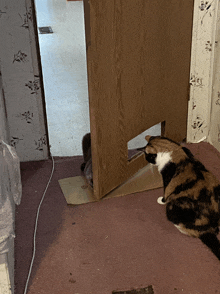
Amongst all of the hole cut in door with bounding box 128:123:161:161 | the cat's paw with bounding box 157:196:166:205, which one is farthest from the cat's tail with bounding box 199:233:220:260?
the hole cut in door with bounding box 128:123:161:161

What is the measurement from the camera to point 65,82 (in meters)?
3.51

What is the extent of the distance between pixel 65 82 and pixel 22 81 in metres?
1.52

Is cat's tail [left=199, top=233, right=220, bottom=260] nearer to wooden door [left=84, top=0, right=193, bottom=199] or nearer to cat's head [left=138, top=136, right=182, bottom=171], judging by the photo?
cat's head [left=138, top=136, right=182, bottom=171]

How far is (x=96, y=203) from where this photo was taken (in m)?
1.89

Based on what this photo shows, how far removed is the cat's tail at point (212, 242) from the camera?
1437 mm

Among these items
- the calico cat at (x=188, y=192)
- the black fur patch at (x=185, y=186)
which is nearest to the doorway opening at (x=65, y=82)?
the calico cat at (x=188, y=192)

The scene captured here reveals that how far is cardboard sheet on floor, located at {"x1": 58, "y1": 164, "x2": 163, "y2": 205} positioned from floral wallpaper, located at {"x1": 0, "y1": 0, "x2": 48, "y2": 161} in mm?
355

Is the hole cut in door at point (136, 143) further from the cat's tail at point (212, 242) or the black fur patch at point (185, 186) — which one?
the cat's tail at point (212, 242)

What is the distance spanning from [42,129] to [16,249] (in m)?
0.84

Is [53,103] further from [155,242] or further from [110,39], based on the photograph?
[155,242]

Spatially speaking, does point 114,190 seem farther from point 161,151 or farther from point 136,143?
point 136,143

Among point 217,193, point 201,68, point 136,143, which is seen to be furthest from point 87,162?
point 201,68

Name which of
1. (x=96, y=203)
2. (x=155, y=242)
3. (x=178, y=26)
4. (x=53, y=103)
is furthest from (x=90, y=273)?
(x=53, y=103)

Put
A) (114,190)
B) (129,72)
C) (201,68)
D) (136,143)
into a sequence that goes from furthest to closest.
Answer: (136,143)
(201,68)
(114,190)
(129,72)
